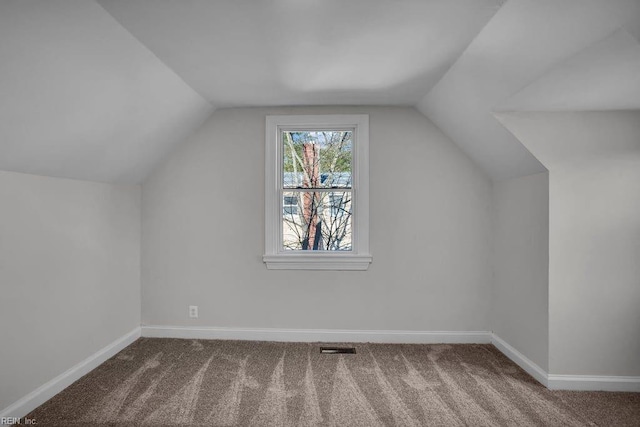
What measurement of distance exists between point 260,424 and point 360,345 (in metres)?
1.50

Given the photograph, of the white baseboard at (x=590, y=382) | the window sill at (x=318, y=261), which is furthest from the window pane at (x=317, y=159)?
the white baseboard at (x=590, y=382)

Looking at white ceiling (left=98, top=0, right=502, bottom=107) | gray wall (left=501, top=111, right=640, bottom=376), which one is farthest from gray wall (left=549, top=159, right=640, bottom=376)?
white ceiling (left=98, top=0, right=502, bottom=107)

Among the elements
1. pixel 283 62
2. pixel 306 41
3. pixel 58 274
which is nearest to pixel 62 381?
pixel 58 274

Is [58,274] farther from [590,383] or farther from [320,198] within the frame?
[590,383]

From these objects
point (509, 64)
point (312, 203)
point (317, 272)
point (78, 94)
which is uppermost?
point (509, 64)

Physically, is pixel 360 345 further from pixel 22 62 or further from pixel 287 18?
pixel 22 62

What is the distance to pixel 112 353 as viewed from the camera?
3297 mm

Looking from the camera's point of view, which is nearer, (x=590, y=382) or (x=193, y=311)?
(x=590, y=382)

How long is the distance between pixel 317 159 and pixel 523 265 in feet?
6.76

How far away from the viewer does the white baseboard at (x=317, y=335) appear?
12.0ft

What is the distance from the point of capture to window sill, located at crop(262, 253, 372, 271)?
3.67 meters

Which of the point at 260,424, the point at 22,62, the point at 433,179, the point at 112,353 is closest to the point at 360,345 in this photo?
the point at 260,424

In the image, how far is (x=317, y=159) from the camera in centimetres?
382

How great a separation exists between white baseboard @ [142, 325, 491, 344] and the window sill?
61 centimetres
